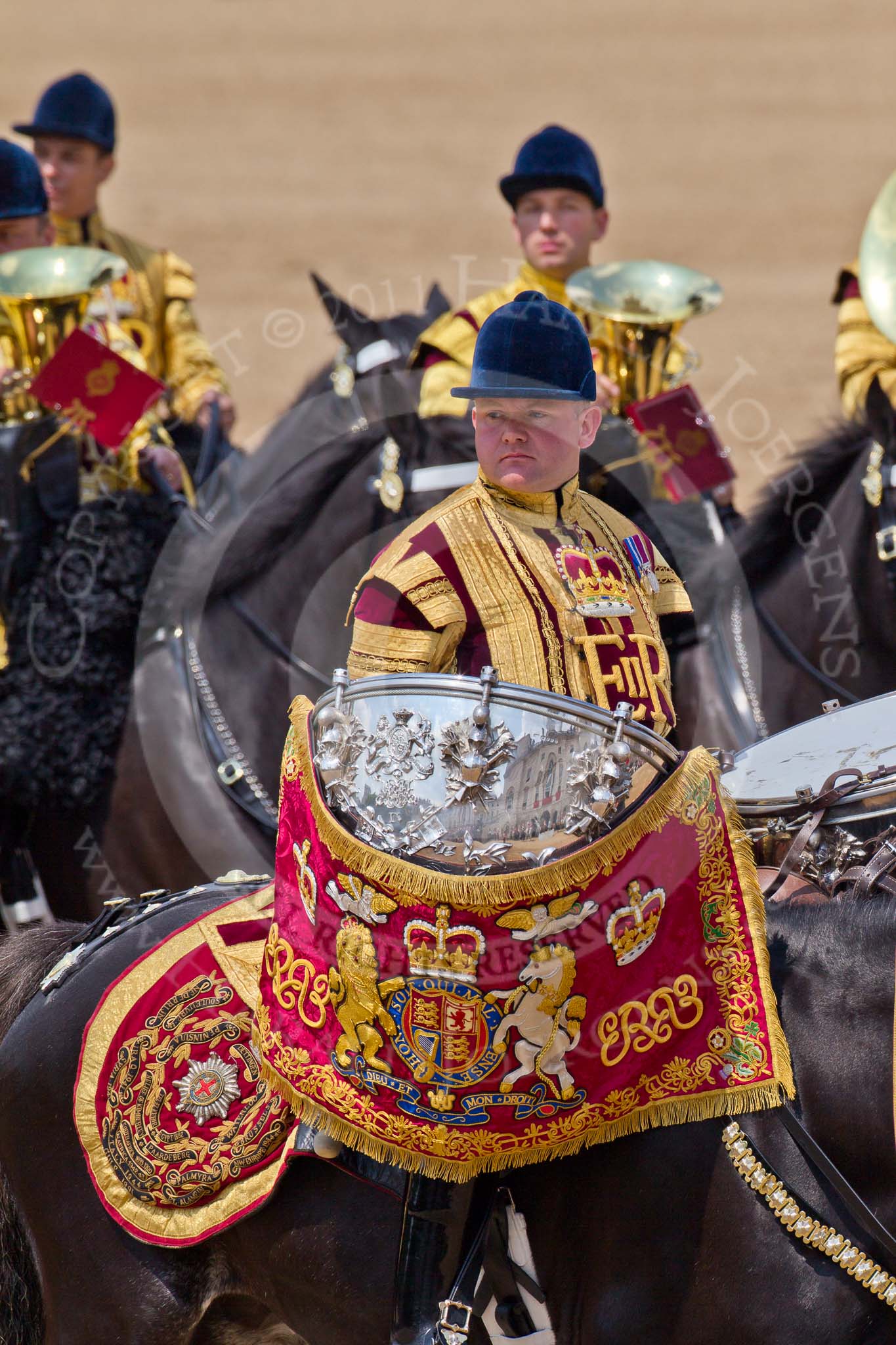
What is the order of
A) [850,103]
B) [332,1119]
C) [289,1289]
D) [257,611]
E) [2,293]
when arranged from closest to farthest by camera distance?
[332,1119] < [289,1289] < [257,611] < [2,293] < [850,103]

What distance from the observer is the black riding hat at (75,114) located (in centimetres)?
640

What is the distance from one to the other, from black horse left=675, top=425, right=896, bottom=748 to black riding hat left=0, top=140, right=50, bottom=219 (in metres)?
2.42

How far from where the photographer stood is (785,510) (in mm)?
5277

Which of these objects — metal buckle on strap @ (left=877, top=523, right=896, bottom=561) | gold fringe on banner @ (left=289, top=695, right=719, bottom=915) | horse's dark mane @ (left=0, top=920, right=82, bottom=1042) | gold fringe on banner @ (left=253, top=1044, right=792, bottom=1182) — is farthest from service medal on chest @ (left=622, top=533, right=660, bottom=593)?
metal buckle on strap @ (left=877, top=523, right=896, bottom=561)

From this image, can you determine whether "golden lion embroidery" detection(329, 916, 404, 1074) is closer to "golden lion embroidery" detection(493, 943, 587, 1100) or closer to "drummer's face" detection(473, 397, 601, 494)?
"golden lion embroidery" detection(493, 943, 587, 1100)

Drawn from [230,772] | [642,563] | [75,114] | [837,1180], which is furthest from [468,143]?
[837,1180]

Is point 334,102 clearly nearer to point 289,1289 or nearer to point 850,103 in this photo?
point 850,103

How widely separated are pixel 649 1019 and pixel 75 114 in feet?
15.7

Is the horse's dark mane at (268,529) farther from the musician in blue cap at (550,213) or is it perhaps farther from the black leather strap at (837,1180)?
the black leather strap at (837,1180)

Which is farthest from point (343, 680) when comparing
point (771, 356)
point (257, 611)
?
point (771, 356)

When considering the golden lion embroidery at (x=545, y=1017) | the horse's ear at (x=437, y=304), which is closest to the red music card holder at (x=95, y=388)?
the horse's ear at (x=437, y=304)

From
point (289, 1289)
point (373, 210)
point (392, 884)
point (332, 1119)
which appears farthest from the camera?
point (373, 210)

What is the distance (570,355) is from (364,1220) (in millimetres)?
1330

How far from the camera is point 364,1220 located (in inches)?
111
